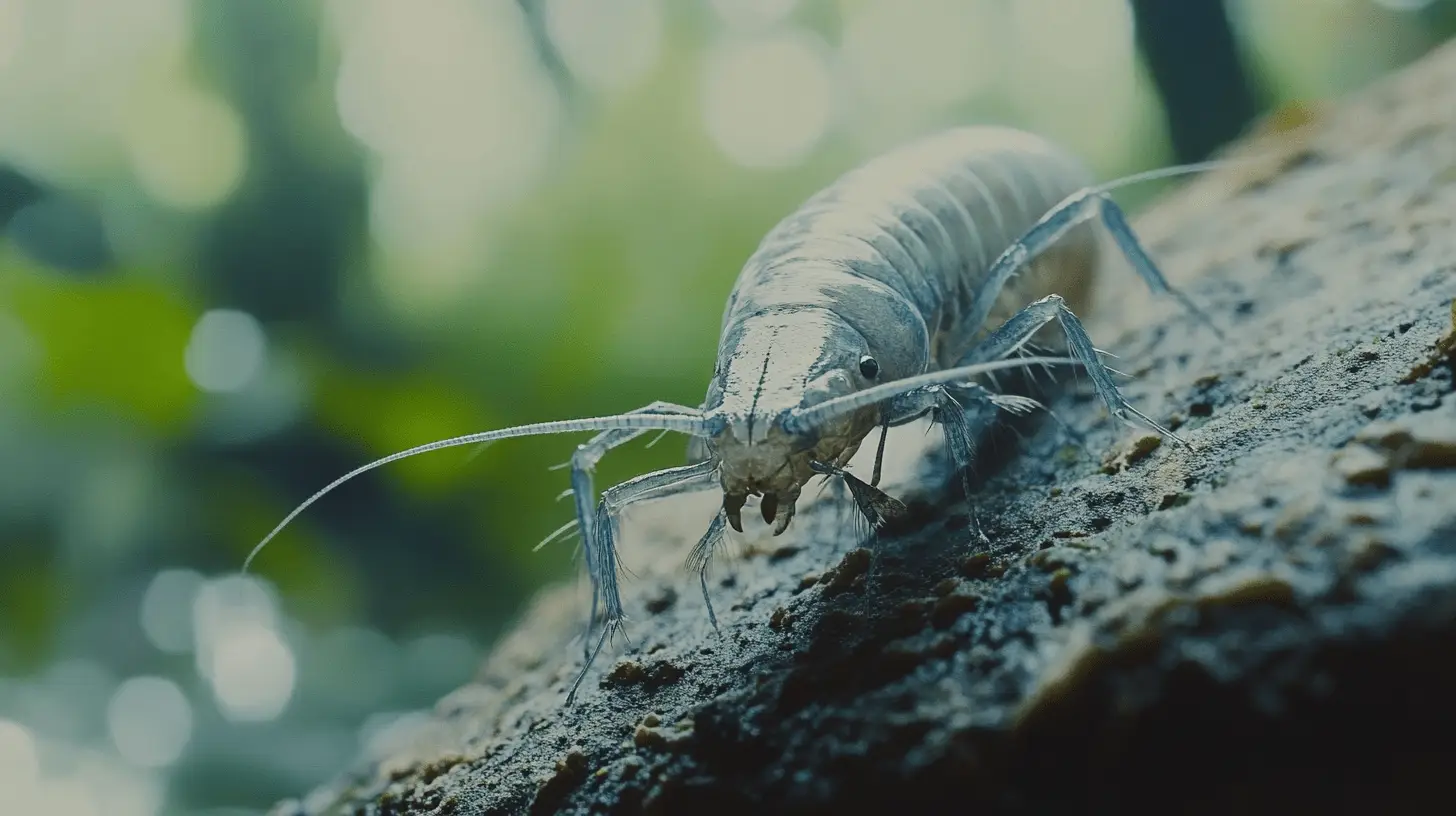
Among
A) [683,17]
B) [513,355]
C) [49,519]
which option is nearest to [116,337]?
[49,519]

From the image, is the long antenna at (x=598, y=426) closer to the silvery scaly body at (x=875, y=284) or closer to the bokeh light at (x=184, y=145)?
the silvery scaly body at (x=875, y=284)

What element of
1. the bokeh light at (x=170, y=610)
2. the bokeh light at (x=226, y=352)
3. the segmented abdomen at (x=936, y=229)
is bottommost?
the bokeh light at (x=170, y=610)

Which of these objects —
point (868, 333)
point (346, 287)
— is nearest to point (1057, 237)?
point (868, 333)

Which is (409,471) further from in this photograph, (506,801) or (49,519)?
(506,801)

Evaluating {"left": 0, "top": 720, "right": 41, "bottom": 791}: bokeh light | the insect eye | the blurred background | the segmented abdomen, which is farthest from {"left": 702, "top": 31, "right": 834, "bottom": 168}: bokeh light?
{"left": 0, "top": 720, "right": 41, "bottom": 791}: bokeh light

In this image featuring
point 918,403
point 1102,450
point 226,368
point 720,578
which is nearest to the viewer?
point 918,403

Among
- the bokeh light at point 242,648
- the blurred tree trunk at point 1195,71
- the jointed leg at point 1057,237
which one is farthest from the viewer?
the blurred tree trunk at point 1195,71

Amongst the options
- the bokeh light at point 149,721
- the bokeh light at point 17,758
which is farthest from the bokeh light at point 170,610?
the bokeh light at point 17,758
